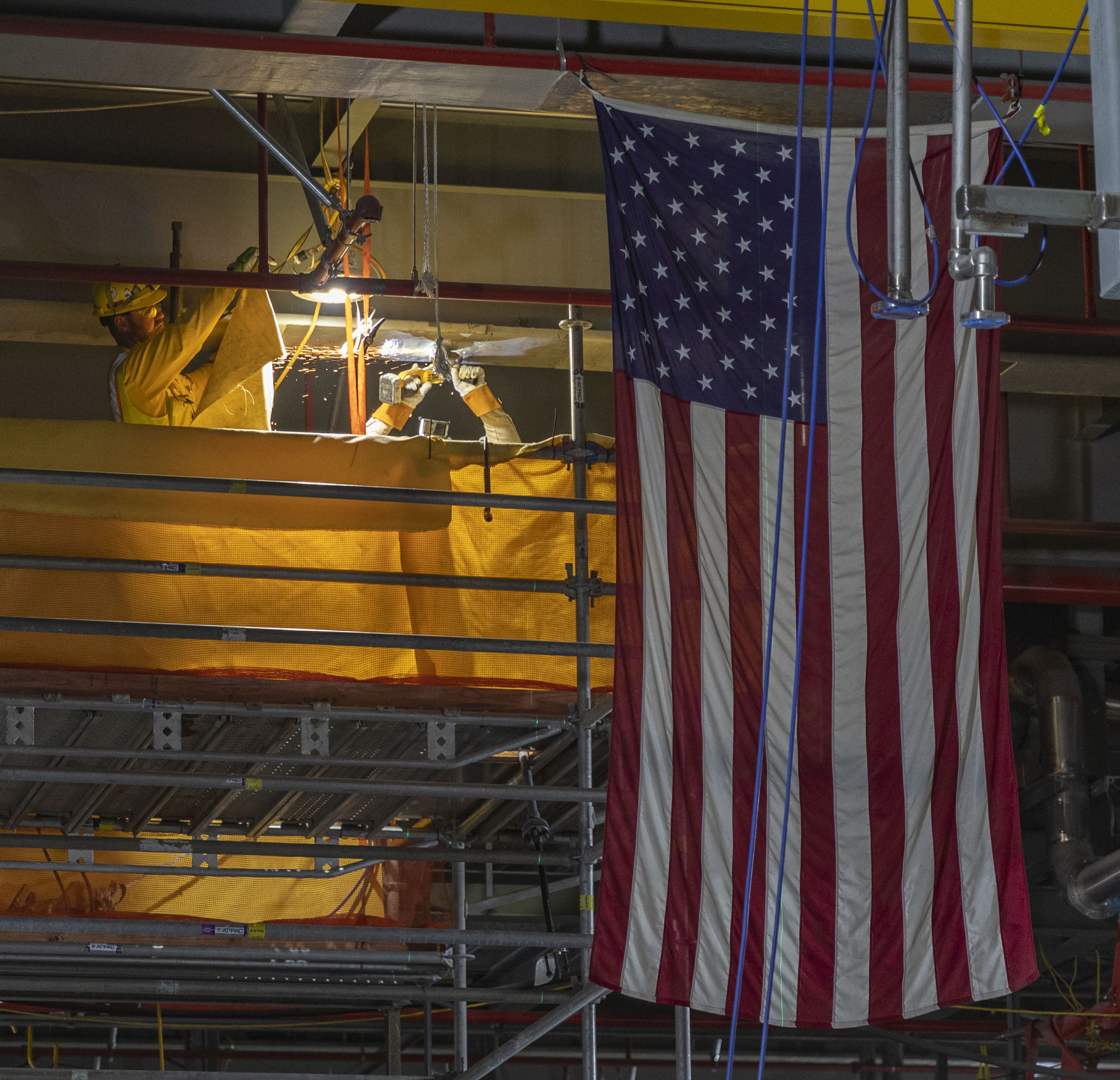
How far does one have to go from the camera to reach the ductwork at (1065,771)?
11.4m

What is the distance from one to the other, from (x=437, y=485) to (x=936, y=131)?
285 cm

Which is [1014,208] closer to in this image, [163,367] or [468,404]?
[468,404]

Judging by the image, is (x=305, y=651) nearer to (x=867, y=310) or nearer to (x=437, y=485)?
(x=437, y=485)

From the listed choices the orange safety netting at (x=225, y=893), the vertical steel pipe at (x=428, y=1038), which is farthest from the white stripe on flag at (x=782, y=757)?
the vertical steel pipe at (x=428, y=1038)

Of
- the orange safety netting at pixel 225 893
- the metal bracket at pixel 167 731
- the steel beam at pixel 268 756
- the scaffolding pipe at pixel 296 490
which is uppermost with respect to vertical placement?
the scaffolding pipe at pixel 296 490

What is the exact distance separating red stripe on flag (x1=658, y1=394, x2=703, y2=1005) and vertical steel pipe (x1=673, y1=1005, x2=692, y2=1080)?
128 centimetres

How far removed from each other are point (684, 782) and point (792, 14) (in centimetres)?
342

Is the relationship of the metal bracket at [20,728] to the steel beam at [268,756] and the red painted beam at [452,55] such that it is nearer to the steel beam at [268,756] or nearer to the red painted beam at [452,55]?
the steel beam at [268,756]

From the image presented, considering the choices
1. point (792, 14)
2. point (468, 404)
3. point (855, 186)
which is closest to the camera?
point (855, 186)

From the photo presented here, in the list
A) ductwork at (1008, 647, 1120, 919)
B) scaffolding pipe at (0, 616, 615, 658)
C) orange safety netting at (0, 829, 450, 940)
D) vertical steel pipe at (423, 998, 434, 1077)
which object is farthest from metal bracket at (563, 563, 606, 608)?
ductwork at (1008, 647, 1120, 919)

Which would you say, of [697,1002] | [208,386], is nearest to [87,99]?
[208,386]

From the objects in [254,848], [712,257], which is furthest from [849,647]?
[254,848]

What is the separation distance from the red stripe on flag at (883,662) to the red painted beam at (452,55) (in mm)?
1098

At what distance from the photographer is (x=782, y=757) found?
636 cm
